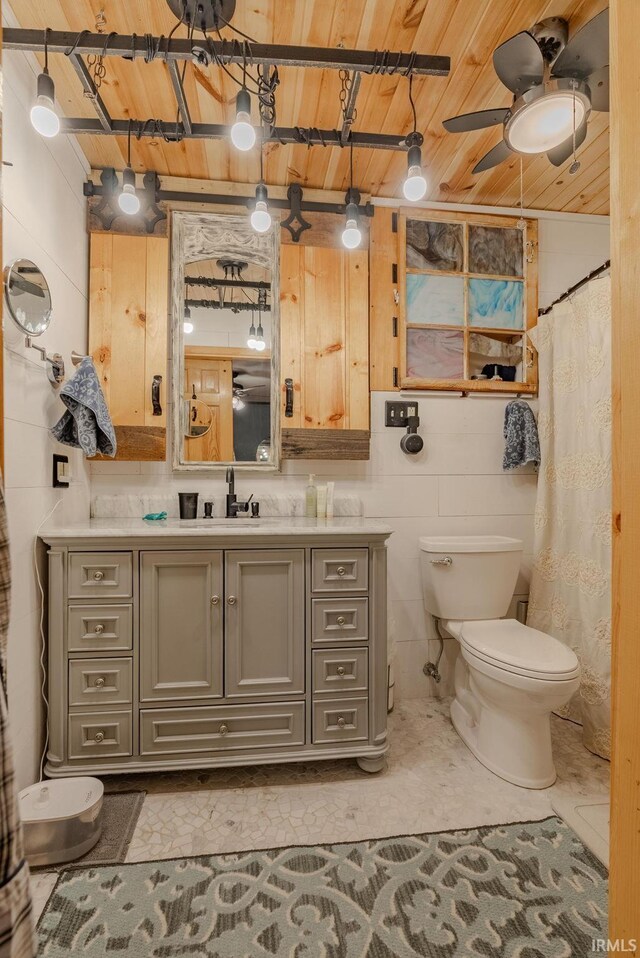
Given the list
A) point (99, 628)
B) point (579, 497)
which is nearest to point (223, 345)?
point (99, 628)

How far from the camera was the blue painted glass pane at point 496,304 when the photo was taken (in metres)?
2.46

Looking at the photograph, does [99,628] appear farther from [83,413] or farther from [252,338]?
[252,338]

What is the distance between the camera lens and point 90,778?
5.02ft

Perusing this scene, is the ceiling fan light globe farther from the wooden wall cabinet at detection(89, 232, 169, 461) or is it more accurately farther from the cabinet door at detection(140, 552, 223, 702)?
the cabinet door at detection(140, 552, 223, 702)

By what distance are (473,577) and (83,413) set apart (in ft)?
5.91

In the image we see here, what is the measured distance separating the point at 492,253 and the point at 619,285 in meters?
2.22

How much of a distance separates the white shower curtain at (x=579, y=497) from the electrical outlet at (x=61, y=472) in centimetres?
220

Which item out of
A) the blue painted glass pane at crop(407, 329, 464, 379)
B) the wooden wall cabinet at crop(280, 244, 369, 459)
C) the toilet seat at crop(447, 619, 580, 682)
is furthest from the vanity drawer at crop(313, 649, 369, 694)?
→ the blue painted glass pane at crop(407, 329, 464, 379)

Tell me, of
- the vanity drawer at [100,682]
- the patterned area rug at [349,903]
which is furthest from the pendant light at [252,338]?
the patterned area rug at [349,903]

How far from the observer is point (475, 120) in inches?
63.2

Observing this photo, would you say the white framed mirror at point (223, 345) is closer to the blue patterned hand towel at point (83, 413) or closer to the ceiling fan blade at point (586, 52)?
the blue patterned hand towel at point (83, 413)

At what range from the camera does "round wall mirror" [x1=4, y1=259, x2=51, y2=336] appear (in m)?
1.45

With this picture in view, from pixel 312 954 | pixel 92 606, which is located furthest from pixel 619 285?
pixel 92 606

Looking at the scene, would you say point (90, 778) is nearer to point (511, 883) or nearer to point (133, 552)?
point (133, 552)
